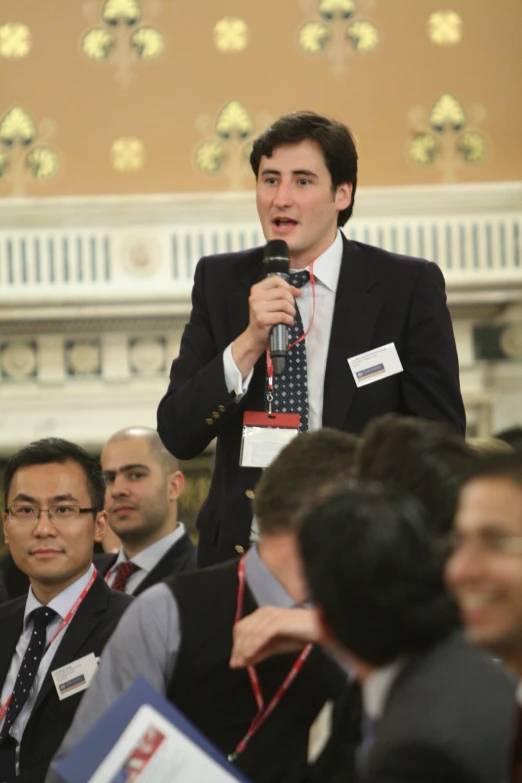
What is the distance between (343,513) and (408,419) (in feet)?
1.44

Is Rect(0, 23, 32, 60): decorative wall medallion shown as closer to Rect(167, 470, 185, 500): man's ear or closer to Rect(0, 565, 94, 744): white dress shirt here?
Rect(167, 470, 185, 500): man's ear

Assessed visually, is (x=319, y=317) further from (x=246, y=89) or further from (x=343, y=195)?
(x=246, y=89)

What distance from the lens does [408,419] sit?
1.56m

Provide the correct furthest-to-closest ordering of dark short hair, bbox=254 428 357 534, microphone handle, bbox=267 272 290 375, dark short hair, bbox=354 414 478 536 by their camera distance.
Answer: microphone handle, bbox=267 272 290 375
dark short hair, bbox=254 428 357 534
dark short hair, bbox=354 414 478 536

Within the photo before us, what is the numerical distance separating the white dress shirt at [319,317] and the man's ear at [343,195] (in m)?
0.07

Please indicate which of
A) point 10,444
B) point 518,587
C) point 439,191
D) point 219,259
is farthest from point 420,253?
point 518,587

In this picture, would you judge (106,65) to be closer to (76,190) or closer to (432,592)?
(76,190)

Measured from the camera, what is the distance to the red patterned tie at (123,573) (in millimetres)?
3891

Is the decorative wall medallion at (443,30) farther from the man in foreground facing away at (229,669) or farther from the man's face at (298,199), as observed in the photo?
the man in foreground facing away at (229,669)

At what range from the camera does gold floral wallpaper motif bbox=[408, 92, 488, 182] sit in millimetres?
5523

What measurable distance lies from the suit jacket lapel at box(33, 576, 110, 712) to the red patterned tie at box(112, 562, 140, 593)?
3.84 ft

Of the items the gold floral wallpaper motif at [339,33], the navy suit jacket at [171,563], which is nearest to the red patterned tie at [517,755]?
the navy suit jacket at [171,563]

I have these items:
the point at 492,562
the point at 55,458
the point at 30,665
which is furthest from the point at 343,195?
the point at 492,562

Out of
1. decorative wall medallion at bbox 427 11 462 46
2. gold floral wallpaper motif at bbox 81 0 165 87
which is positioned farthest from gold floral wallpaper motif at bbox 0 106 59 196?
decorative wall medallion at bbox 427 11 462 46
